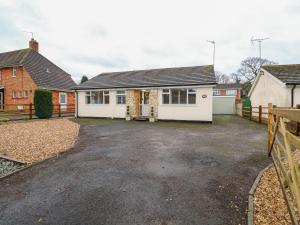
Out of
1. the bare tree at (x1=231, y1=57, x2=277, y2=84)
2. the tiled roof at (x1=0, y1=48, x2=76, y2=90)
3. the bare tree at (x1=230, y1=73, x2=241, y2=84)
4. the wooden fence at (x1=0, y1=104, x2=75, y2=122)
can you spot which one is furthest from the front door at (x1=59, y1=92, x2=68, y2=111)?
the bare tree at (x1=230, y1=73, x2=241, y2=84)

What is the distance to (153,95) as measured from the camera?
686 inches

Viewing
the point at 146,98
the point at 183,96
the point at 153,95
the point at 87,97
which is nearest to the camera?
the point at 183,96

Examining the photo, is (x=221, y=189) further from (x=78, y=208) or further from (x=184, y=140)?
(x=184, y=140)

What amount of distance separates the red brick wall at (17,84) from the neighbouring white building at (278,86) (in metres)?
24.7

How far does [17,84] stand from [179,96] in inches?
831

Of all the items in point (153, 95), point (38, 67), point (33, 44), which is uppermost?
point (33, 44)

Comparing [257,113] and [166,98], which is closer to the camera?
[166,98]

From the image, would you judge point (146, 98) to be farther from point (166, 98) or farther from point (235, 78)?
point (235, 78)

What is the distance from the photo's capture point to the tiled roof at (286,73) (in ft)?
49.2

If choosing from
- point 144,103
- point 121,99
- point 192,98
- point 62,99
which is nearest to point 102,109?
point 121,99

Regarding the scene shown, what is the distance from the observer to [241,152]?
7.07 m

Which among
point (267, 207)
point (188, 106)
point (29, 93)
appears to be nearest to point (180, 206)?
point (267, 207)

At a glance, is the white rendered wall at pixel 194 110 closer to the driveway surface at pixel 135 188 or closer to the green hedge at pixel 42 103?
the driveway surface at pixel 135 188

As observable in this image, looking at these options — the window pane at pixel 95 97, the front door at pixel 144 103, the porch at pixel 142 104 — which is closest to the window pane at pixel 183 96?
the porch at pixel 142 104
